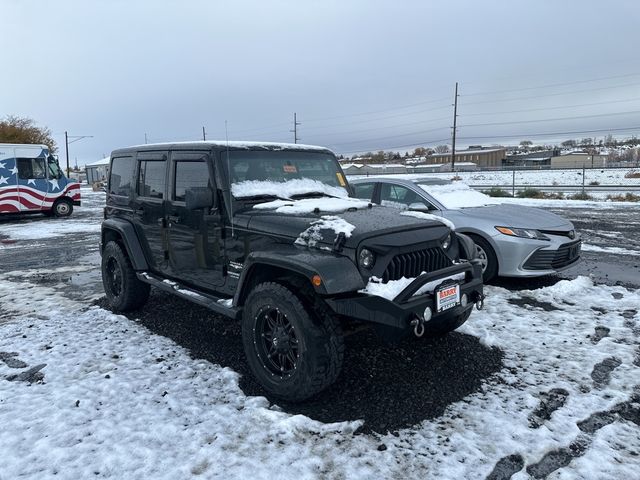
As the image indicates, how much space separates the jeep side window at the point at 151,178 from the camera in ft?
16.6

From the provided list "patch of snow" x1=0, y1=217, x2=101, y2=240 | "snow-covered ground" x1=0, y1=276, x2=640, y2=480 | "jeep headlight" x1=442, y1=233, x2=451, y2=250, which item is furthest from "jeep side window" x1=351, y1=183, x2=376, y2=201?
"patch of snow" x1=0, y1=217, x2=101, y2=240

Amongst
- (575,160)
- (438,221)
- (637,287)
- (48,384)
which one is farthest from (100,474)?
(575,160)

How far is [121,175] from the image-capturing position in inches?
232

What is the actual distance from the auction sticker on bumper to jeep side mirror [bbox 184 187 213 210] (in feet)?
6.70

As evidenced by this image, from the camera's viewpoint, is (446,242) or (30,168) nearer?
(446,242)

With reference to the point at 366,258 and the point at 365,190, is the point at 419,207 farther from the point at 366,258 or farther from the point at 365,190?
the point at 366,258

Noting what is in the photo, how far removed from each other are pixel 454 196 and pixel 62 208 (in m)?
16.8

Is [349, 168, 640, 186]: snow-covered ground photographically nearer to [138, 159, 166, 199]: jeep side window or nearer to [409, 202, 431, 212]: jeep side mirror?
[409, 202, 431, 212]: jeep side mirror

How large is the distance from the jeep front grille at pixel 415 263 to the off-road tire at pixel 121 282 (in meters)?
3.40

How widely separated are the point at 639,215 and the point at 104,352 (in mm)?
15766

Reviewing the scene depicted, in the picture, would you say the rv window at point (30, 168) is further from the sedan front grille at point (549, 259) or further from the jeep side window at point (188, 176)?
the sedan front grille at point (549, 259)

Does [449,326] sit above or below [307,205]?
below

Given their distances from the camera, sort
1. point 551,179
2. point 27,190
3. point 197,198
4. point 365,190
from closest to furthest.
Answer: point 197,198
point 365,190
point 27,190
point 551,179

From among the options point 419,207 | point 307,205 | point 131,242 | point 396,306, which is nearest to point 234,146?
point 307,205
